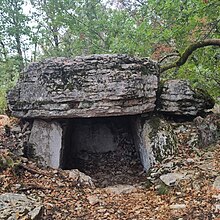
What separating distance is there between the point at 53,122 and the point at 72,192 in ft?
5.59

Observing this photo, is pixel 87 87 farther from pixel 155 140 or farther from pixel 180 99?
pixel 180 99

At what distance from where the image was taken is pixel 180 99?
6.16 metres

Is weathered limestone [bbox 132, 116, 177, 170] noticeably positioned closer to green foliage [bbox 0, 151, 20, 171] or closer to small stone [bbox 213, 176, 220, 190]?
small stone [bbox 213, 176, 220, 190]

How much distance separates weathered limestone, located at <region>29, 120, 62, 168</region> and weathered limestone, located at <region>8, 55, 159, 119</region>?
1.09 ft

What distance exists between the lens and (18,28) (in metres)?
13.1

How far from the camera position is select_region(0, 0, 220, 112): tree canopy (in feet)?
22.8

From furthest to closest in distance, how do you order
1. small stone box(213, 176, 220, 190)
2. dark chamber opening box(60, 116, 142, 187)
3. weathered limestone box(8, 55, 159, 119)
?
1. dark chamber opening box(60, 116, 142, 187)
2. weathered limestone box(8, 55, 159, 119)
3. small stone box(213, 176, 220, 190)

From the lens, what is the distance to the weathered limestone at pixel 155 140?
5.71m

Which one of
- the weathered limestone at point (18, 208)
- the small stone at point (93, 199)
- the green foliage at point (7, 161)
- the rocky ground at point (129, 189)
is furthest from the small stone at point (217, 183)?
the green foliage at point (7, 161)

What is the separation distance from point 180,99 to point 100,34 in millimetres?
7862

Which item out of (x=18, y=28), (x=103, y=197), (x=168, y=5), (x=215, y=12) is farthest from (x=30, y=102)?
(x=18, y=28)

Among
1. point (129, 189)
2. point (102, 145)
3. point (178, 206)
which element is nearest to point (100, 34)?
point (102, 145)

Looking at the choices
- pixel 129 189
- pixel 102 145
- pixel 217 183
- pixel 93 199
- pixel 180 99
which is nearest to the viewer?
pixel 217 183

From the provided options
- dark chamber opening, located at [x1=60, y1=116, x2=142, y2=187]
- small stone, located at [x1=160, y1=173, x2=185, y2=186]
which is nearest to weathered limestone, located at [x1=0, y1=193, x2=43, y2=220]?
small stone, located at [x1=160, y1=173, x2=185, y2=186]
